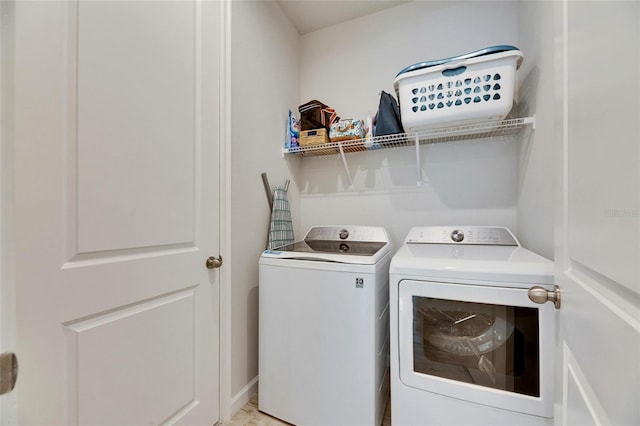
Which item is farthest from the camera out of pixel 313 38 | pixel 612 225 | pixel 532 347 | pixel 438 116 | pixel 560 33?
pixel 313 38

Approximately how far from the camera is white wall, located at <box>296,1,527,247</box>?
1.72 m

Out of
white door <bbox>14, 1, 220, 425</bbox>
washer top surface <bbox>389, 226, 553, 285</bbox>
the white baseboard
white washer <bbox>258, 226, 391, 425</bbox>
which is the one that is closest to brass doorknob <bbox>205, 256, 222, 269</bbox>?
Result: white door <bbox>14, 1, 220, 425</bbox>

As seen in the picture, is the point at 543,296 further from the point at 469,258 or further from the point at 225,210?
the point at 225,210

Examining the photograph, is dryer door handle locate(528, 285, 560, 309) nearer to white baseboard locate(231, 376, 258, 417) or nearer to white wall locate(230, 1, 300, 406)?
white wall locate(230, 1, 300, 406)

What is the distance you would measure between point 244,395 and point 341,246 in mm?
1114

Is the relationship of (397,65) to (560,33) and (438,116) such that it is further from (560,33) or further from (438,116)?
(560,33)

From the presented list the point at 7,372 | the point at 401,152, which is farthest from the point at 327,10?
the point at 7,372

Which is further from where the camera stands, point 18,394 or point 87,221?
point 87,221

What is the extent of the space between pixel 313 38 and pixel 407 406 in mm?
2784

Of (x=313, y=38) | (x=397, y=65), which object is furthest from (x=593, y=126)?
(x=313, y=38)

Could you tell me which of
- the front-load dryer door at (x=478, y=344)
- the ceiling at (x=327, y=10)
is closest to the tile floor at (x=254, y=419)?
the front-load dryer door at (x=478, y=344)

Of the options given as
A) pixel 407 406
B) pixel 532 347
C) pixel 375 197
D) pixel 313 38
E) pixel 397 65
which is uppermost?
pixel 313 38

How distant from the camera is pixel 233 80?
150 cm

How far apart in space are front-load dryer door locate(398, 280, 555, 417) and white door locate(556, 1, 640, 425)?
374 millimetres
